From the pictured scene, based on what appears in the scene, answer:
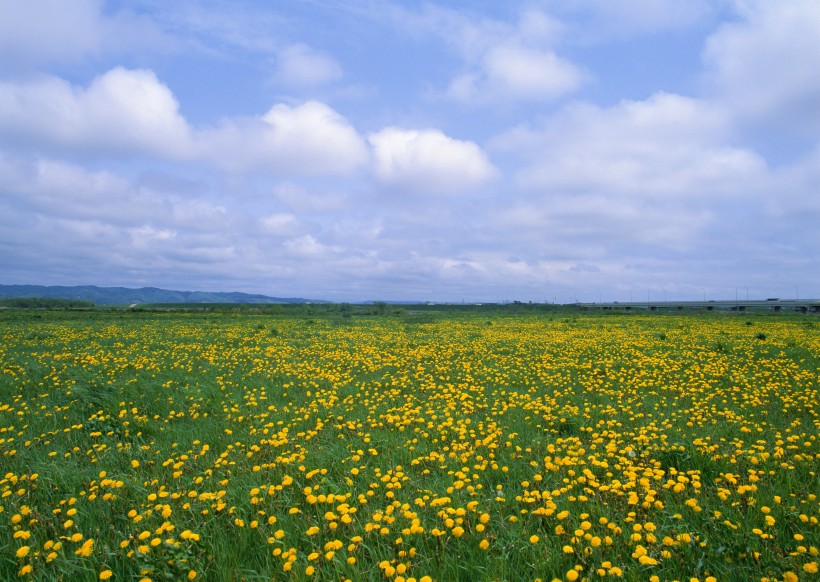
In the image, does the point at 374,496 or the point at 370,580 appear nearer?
the point at 370,580

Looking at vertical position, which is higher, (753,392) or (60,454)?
(753,392)

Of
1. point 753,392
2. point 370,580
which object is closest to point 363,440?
point 370,580

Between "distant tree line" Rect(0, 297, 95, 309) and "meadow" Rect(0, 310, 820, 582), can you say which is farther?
"distant tree line" Rect(0, 297, 95, 309)

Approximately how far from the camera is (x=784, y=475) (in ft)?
14.5

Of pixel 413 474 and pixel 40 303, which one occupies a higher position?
pixel 40 303

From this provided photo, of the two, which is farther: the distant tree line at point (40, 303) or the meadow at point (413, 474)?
the distant tree line at point (40, 303)

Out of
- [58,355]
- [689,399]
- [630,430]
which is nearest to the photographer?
[630,430]

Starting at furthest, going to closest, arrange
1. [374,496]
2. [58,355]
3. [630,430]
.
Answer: [58,355] < [630,430] < [374,496]

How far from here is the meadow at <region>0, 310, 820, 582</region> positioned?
3188 mm

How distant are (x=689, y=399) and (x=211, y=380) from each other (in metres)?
10.1

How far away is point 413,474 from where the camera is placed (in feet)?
15.7

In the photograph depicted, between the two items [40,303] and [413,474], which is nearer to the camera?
[413,474]

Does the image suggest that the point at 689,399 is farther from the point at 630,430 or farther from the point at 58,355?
the point at 58,355

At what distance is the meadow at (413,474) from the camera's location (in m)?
3.19
